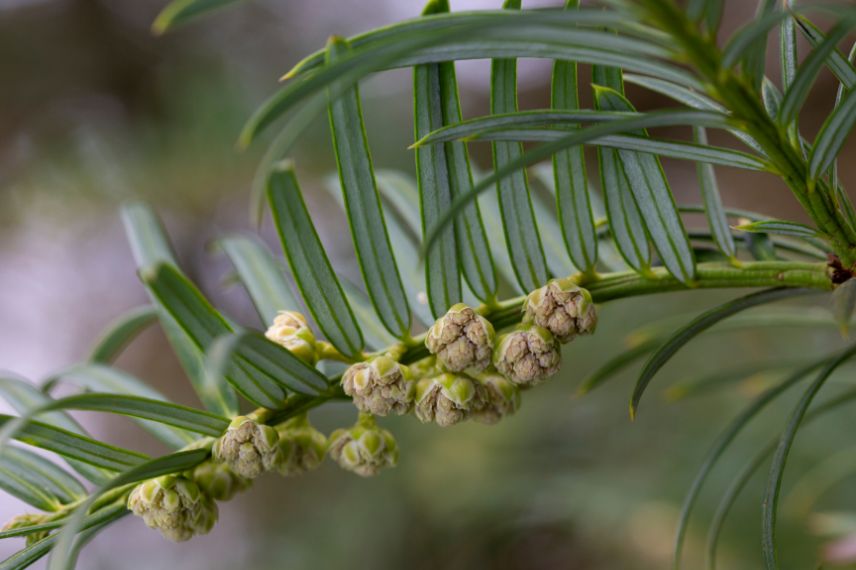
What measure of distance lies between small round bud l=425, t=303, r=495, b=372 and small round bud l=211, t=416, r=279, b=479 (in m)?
0.10

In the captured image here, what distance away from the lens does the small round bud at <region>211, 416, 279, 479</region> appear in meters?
0.41

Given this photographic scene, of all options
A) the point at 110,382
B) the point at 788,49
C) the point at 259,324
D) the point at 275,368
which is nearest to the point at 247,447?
the point at 275,368

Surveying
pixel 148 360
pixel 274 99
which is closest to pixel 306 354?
pixel 274 99

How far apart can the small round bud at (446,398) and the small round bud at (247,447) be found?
8cm

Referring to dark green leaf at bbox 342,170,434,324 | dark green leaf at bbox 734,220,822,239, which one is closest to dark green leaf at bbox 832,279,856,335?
dark green leaf at bbox 734,220,822,239

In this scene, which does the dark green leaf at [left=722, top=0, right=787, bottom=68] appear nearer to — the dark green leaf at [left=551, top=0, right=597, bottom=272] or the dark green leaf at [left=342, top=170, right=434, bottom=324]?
the dark green leaf at [left=551, top=0, right=597, bottom=272]

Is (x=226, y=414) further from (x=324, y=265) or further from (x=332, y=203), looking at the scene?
(x=332, y=203)

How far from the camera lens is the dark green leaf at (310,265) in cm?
40

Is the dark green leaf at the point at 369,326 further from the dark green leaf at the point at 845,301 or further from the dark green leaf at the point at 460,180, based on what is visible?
the dark green leaf at the point at 845,301

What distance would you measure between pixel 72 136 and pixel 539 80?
3.57ft

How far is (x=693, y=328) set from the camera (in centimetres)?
44

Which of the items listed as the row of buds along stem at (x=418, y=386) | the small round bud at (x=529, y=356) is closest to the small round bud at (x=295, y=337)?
the row of buds along stem at (x=418, y=386)

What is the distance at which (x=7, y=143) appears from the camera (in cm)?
187

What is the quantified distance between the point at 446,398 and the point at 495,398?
0.15 ft
